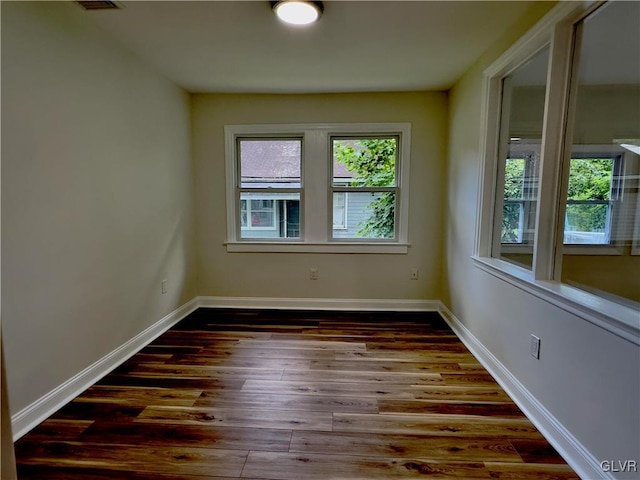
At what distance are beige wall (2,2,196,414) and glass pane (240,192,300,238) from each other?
0.97 meters

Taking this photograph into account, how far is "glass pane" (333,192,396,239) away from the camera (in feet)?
11.7

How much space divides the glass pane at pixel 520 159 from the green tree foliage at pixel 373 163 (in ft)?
4.20

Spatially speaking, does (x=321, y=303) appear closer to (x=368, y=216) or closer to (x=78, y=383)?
(x=368, y=216)

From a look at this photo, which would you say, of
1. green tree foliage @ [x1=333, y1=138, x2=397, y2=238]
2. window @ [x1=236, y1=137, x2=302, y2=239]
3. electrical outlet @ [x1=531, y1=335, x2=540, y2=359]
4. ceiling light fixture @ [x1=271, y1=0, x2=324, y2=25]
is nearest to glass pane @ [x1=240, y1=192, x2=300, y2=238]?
window @ [x1=236, y1=137, x2=302, y2=239]

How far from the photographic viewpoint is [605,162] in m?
2.09

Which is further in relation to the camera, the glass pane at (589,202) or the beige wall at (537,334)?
the glass pane at (589,202)

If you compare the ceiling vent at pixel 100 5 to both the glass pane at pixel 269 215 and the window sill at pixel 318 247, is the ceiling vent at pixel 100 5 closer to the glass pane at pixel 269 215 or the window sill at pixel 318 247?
the glass pane at pixel 269 215

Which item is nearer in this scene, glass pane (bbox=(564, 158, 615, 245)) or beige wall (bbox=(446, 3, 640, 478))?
beige wall (bbox=(446, 3, 640, 478))

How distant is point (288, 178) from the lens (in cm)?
360

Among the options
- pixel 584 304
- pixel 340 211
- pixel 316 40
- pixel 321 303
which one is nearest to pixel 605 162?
pixel 584 304

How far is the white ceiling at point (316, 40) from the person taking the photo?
1.93 meters

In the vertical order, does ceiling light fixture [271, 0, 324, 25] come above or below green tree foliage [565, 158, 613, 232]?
above

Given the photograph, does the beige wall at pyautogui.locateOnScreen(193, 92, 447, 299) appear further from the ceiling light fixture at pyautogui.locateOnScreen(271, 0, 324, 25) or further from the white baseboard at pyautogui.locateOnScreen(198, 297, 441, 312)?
the ceiling light fixture at pyautogui.locateOnScreen(271, 0, 324, 25)

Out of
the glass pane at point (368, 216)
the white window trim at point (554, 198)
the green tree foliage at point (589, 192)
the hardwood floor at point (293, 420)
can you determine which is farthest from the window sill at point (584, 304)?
the glass pane at point (368, 216)
